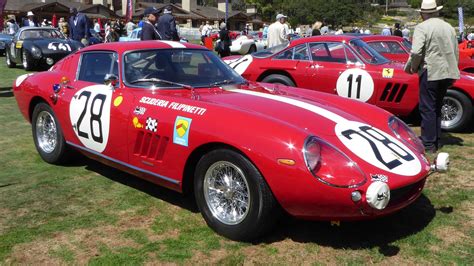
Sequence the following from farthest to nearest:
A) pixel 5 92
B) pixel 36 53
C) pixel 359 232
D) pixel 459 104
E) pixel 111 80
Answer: pixel 36 53
pixel 5 92
pixel 459 104
pixel 111 80
pixel 359 232

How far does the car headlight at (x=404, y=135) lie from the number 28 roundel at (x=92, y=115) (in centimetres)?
238

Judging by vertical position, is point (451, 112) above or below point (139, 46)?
below

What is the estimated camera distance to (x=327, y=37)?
24.1 ft

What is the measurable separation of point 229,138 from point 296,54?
4881 millimetres

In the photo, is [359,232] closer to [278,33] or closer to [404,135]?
[404,135]

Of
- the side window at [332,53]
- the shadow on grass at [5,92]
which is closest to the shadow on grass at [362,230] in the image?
the side window at [332,53]

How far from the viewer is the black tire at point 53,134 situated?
472 centimetres

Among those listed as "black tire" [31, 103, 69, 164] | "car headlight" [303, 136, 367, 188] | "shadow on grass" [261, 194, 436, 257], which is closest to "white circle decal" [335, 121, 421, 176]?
"car headlight" [303, 136, 367, 188]

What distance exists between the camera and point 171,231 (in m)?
Result: 3.38

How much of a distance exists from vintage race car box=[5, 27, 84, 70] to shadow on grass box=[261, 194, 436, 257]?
11171 mm

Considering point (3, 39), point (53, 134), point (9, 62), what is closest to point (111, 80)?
point (53, 134)

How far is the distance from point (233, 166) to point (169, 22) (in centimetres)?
Answer: 672

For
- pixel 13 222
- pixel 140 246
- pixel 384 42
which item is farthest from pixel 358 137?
pixel 384 42

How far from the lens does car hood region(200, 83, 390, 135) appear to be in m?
3.21
